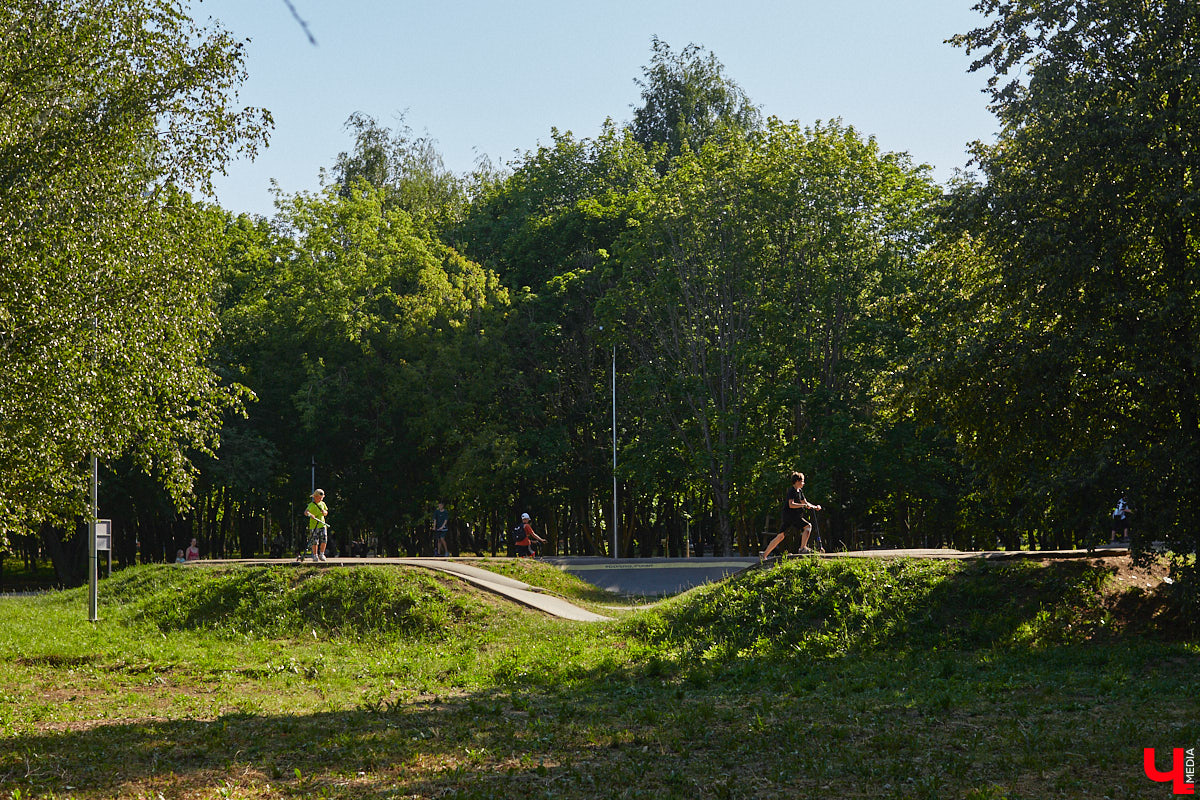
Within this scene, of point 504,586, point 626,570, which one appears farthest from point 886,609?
point 626,570

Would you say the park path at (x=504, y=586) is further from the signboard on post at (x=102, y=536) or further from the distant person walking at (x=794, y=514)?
the signboard on post at (x=102, y=536)

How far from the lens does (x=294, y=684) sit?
12.8 m

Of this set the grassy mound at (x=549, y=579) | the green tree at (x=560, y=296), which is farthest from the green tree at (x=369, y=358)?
the grassy mound at (x=549, y=579)

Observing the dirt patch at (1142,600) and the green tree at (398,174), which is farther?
the green tree at (398,174)

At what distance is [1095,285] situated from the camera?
1523cm

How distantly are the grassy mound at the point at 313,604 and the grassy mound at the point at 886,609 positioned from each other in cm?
377

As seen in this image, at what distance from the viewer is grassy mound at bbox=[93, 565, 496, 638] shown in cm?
1784

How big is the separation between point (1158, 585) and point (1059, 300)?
4390mm

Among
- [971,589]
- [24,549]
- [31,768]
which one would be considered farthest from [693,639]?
[24,549]

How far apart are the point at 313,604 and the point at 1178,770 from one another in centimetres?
1454

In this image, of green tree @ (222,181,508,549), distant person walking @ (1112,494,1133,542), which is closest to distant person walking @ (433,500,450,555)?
green tree @ (222,181,508,549)

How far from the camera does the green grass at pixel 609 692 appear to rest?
25.2 feet

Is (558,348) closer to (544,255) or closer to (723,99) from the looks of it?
(544,255)

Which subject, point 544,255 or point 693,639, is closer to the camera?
point 693,639
